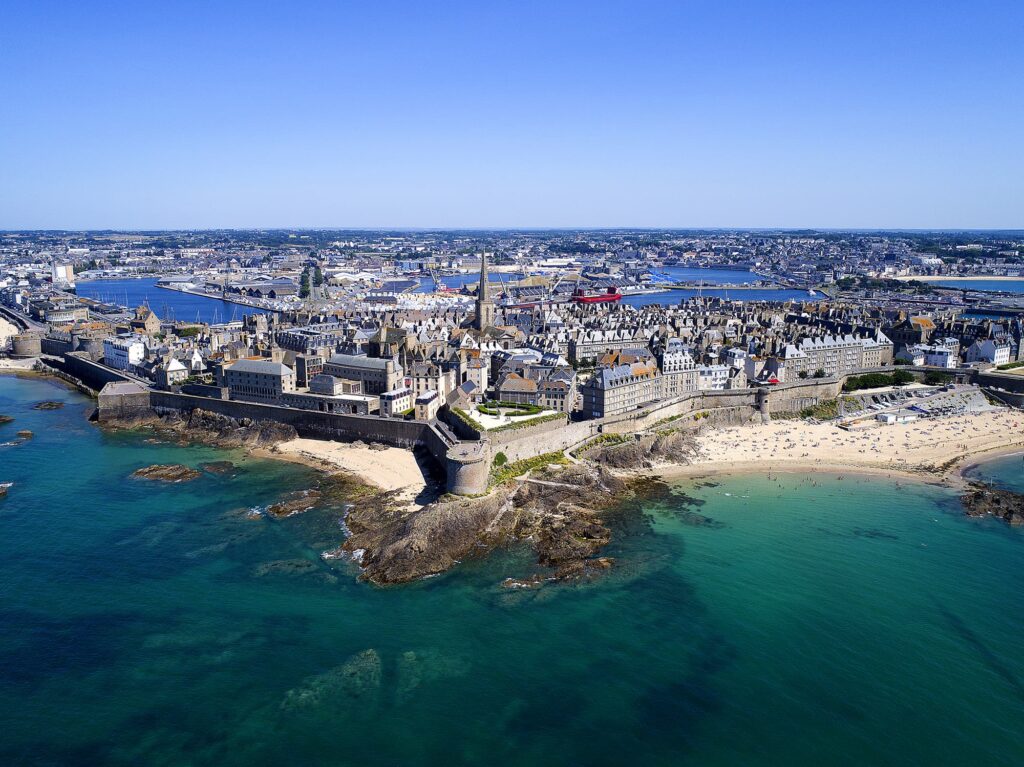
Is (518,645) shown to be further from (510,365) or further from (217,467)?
(510,365)

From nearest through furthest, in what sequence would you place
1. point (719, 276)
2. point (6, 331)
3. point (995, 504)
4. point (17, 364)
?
1. point (995, 504)
2. point (17, 364)
3. point (6, 331)
4. point (719, 276)

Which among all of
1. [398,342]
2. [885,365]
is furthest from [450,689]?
[885,365]

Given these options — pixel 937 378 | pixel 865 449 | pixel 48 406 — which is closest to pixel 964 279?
pixel 937 378

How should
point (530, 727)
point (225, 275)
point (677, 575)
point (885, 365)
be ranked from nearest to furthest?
point (530, 727), point (677, 575), point (885, 365), point (225, 275)

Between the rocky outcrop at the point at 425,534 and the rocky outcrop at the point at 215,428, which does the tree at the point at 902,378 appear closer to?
the rocky outcrop at the point at 425,534

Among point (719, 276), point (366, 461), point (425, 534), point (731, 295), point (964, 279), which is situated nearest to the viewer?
point (425, 534)

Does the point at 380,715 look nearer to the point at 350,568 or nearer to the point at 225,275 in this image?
the point at 350,568

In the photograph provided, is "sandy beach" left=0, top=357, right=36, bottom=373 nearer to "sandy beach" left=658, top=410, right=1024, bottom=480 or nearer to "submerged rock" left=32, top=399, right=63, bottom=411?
"submerged rock" left=32, top=399, right=63, bottom=411
